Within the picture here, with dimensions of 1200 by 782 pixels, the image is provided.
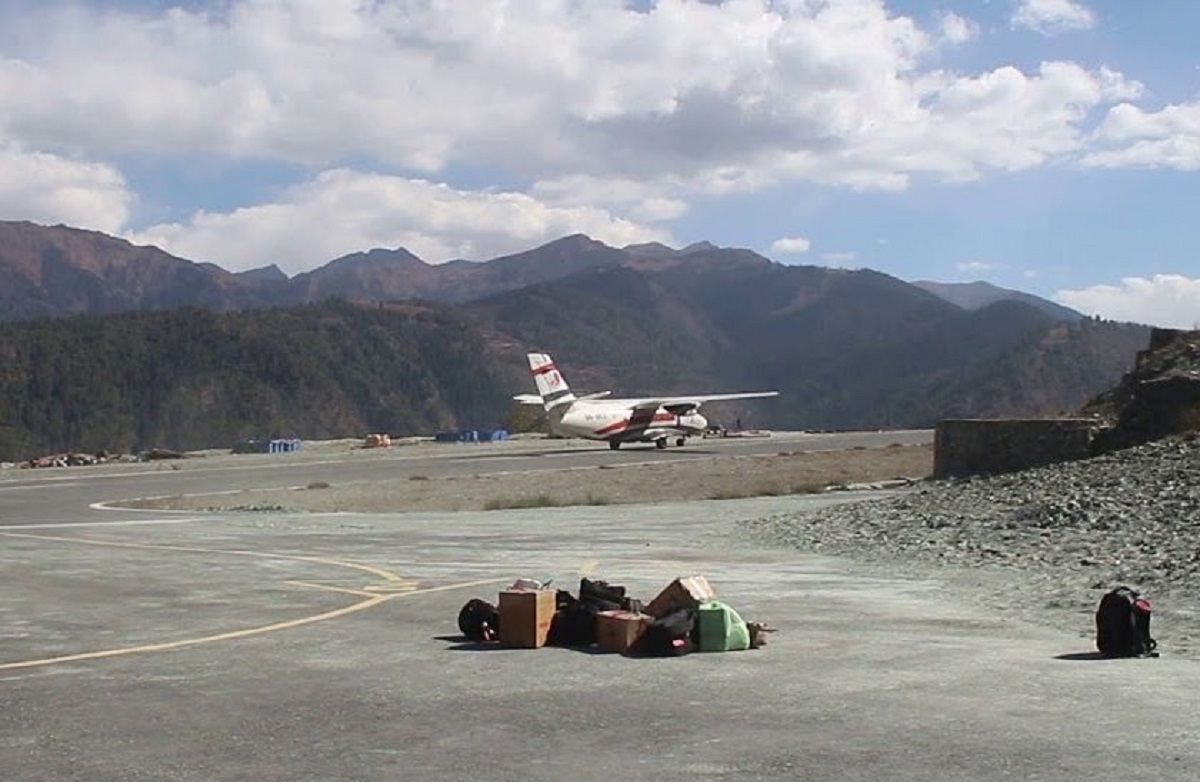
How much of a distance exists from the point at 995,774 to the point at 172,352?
500 ft

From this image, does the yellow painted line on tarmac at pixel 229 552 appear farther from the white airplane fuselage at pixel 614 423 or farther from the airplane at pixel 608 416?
the airplane at pixel 608 416

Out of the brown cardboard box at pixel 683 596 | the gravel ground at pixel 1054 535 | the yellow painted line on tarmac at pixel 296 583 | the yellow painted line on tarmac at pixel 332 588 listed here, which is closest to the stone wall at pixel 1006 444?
the gravel ground at pixel 1054 535

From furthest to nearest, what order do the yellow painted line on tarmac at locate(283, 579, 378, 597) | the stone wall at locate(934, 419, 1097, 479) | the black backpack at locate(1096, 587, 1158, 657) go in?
the stone wall at locate(934, 419, 1097, 479)
the yellow painted line on tarmac at locate(283, 579, 378, 597)
the black backpack at locate(1096, 587, 1158, 657)

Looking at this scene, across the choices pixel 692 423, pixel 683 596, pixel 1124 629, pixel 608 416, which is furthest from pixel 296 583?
pixel 692 423

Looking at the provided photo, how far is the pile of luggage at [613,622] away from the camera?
42.5 feet

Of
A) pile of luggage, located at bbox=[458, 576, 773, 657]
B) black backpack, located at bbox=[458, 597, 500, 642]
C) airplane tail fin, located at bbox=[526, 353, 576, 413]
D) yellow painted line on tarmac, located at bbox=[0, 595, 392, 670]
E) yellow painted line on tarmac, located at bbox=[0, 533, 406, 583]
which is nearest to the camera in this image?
yellow painted line on tarmac, located at bbox=[0, 595, 392, 670]

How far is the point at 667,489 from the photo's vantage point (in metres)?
46.2

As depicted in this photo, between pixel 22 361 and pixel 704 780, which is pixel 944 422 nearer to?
pixel 704 780

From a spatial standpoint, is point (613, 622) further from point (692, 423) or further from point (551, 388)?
point (692, 423)

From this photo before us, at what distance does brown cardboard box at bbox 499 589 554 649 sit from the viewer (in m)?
13.5

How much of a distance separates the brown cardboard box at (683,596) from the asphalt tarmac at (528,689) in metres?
0.70

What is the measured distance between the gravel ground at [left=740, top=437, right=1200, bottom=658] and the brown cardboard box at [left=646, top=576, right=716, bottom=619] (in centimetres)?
401

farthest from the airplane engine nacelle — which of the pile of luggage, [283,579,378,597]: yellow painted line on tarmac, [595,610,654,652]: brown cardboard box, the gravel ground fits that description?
[595,610,654,652]: brown cardboard box

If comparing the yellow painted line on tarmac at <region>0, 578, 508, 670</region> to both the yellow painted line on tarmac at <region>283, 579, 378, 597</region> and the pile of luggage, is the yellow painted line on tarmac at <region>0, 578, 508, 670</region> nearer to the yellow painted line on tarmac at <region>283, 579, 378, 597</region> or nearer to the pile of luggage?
the yellow painted line on tarmac at <region>283, 579, 378, 597</region>
